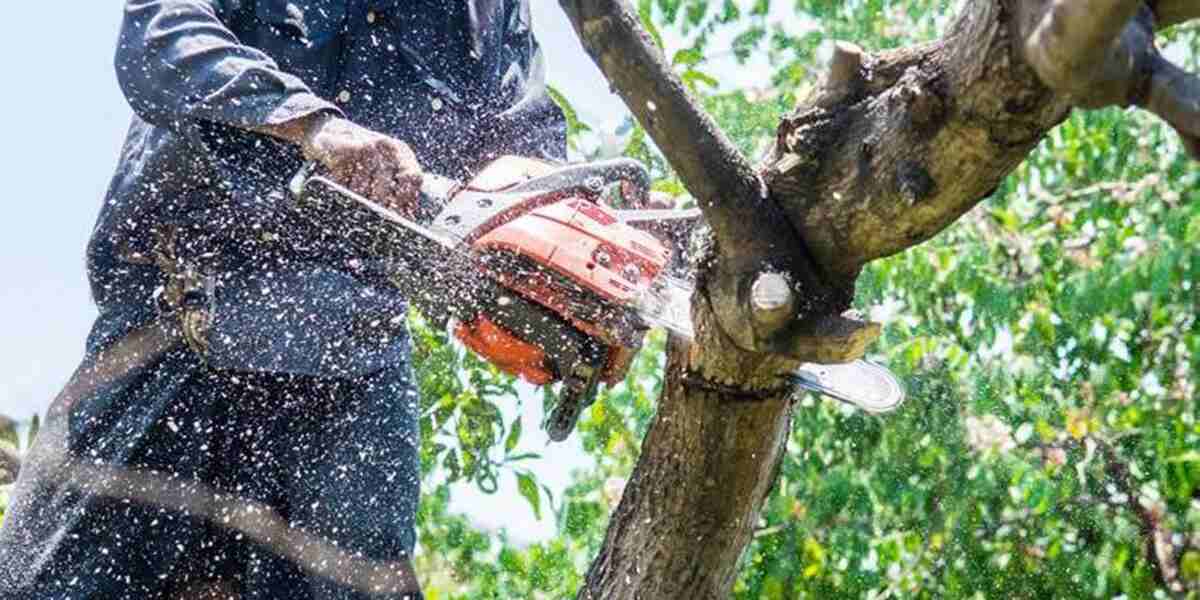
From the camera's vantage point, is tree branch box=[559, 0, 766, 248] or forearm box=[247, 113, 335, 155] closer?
tree branch box=[559, 0, 766, 248]

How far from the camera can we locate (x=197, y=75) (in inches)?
92.9

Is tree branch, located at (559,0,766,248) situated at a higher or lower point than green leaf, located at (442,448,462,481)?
higher

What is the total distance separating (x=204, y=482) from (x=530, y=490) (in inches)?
60.2

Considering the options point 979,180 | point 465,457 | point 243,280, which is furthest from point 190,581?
point 465,457

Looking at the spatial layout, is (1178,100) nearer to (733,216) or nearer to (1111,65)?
(1111,65)

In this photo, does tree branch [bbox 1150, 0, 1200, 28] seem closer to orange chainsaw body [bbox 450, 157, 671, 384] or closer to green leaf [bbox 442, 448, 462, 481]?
orange chainsaw body [bbox 450, 157, 671, 384]

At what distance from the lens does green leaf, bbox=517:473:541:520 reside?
3.88 m

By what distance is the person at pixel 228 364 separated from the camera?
236cm

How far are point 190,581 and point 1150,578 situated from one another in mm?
3158

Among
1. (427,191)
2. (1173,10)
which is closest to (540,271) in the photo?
(427,191)

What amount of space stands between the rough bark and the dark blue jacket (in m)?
0.52

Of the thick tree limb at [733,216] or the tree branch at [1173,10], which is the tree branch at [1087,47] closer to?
the tree branch at [1173,10]

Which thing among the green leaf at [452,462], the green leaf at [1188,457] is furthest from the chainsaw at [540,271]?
the green leaf at [1188,457]

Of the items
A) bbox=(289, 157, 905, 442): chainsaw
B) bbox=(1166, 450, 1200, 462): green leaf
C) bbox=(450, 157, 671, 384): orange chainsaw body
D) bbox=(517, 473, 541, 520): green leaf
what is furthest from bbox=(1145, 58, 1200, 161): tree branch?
bbox=(1166, 450, 1200, 462): green leaf
